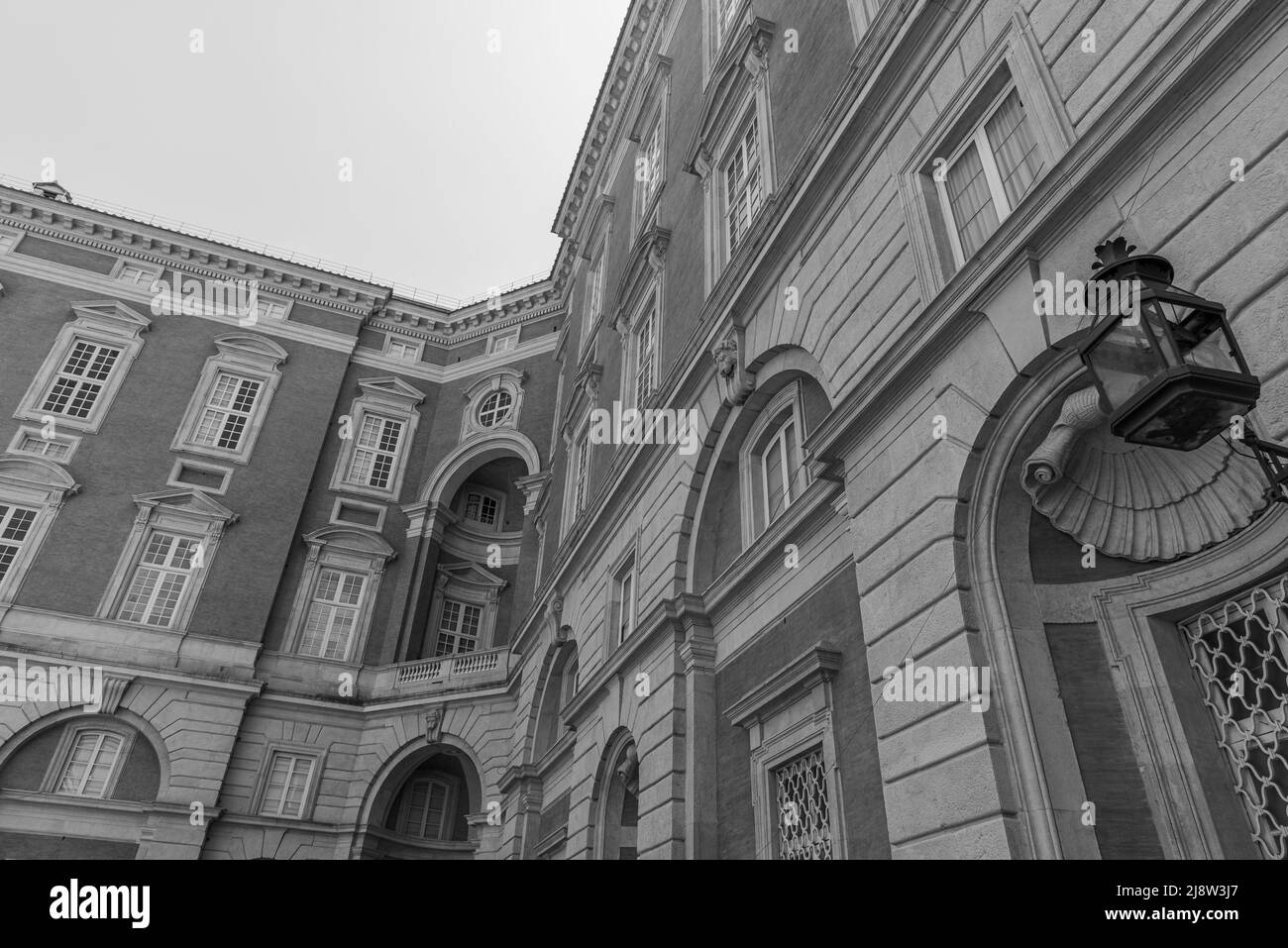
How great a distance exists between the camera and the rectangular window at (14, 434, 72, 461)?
88.8 feet

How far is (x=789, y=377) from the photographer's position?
11625 mm

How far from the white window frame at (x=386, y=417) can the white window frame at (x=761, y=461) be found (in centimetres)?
2136

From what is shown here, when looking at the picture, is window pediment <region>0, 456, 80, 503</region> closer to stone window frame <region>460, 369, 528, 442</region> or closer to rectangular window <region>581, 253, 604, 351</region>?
stone window frame <region>460, 369, 528, 442</region>

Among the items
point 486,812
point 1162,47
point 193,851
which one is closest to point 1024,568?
point 1162,47

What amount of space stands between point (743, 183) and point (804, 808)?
10558 mm

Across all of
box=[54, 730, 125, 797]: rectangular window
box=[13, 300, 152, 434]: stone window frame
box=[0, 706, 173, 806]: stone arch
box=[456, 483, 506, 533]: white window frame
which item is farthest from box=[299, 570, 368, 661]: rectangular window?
box=[13, 300, 152, 434]: stone window frame

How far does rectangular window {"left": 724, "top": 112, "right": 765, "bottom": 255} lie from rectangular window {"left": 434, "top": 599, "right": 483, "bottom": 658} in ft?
64.1

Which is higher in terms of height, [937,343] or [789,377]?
[789,377]

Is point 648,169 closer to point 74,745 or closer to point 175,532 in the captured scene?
point 175,532

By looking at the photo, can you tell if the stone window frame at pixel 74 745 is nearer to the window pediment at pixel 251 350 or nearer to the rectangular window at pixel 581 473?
the window pediment at pixel 251 350

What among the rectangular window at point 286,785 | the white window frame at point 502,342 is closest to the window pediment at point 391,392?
the white window frame at point 502,342

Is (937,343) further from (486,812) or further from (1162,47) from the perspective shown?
(486,812)

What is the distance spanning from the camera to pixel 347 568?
2892cm
